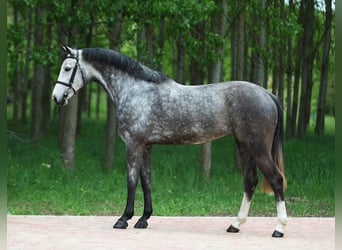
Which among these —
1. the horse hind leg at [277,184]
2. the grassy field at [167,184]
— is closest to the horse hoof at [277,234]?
the horse hind leg at [277,184]

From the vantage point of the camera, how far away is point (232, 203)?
10.7 meters

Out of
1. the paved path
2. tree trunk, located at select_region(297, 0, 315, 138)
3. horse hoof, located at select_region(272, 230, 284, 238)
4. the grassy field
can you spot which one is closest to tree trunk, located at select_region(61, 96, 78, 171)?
the grassy field

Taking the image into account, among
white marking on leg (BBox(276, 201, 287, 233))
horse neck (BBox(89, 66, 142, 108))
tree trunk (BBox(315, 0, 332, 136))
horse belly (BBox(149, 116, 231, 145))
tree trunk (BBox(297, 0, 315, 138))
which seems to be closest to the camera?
white marking on leg (BBox(276, 201, 287, 233))

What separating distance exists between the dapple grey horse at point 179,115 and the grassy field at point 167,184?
2.22 m

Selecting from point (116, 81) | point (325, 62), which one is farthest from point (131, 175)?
point (325, 62)

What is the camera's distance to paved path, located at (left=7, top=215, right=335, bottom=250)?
689cm

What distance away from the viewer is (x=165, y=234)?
763 centimetres

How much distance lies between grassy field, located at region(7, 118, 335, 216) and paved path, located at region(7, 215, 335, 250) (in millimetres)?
1256

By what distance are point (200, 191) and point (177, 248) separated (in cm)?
499

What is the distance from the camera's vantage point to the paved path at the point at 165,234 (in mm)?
6888

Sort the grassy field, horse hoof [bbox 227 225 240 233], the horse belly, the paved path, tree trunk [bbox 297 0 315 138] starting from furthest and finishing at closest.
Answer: tree trunk [bbox 297 0 315 138] < the grassy field < horse hoof [bbox 227 225 240 233] < the horse belly < the paved path

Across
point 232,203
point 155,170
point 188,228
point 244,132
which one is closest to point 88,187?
point 155,170

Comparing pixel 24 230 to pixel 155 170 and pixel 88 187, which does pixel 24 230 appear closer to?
pixel 88 187

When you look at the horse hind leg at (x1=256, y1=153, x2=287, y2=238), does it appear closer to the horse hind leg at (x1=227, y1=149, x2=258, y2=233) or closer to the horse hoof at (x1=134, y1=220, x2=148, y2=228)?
the horse hind leg at (x1=227, y1=149, x2=258, y2=233)
